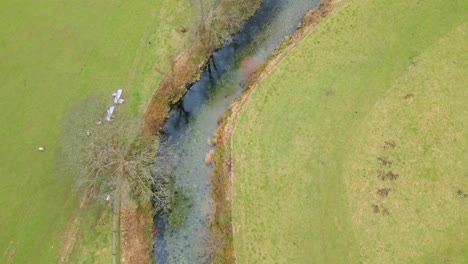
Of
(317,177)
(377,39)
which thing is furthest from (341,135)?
(377,39)

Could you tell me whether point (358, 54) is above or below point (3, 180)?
below

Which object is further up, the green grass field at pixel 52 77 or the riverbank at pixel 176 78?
the green grass field at pixel 52 77

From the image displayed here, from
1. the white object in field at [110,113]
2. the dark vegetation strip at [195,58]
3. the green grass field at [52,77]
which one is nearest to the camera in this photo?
the green grass field at [52,77]

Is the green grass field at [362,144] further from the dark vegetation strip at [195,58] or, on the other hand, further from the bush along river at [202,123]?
the dark vegetation strip at [195,58]

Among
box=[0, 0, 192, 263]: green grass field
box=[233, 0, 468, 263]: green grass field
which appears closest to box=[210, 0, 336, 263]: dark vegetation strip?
box=[233, 0, 468, 263]: green grass field

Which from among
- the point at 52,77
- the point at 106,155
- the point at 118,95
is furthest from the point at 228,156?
the point at 52,77

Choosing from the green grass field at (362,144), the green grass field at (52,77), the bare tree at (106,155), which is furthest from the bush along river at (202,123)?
the green grass field at (52,77)

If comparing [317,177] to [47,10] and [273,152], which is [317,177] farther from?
[47,10]
